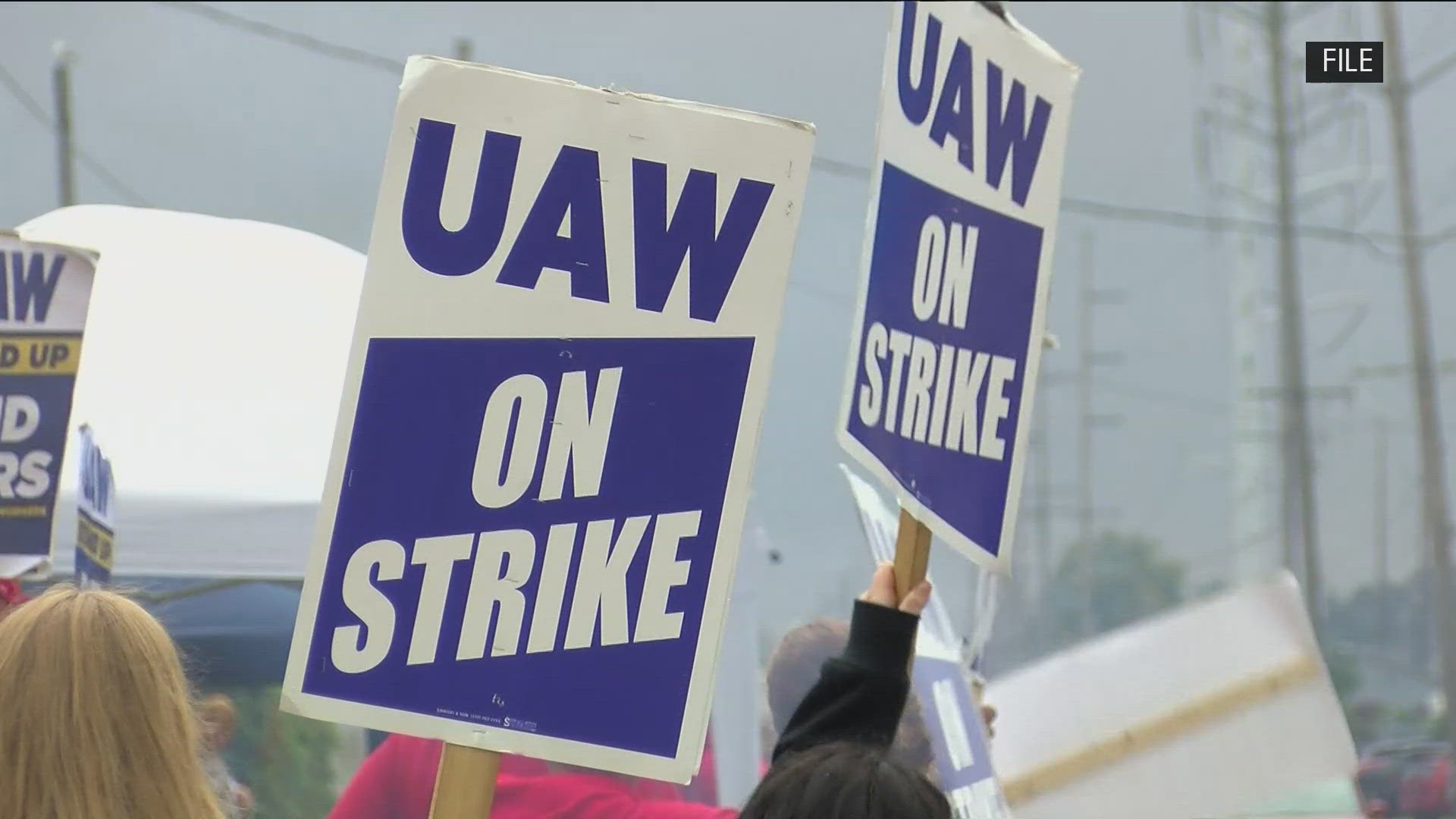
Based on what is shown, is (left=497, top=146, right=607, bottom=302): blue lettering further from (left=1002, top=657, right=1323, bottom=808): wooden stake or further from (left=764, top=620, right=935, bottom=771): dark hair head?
(left=1002, top=657, right=1323, bottom=808): wooden stake

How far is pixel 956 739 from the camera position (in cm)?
291

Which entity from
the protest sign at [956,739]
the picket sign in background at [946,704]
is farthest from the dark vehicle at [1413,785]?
the protest sign at [956,739]

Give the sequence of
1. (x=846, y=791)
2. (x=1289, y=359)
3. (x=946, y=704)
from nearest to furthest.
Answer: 1. (x=846, y=791)
2. (x=946, y=704)
3. (x=1289, y=359)

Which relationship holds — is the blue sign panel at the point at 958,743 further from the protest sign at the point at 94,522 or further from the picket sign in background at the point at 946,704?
the protest sign at the point at 94,522

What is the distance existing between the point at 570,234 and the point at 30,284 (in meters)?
2.24

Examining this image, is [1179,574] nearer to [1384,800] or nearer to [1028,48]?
[1384,800]

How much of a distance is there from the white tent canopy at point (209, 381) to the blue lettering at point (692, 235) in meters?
4.35

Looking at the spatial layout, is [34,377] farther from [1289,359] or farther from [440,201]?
[1289,359]

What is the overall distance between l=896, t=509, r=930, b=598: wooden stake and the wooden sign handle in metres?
0.54

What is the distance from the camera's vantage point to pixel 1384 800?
2147cm

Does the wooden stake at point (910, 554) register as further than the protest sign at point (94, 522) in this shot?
No

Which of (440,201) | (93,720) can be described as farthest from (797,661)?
(93,720)

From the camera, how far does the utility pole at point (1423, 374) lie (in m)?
19.6

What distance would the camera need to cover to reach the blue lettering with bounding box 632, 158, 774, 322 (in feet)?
6.88
